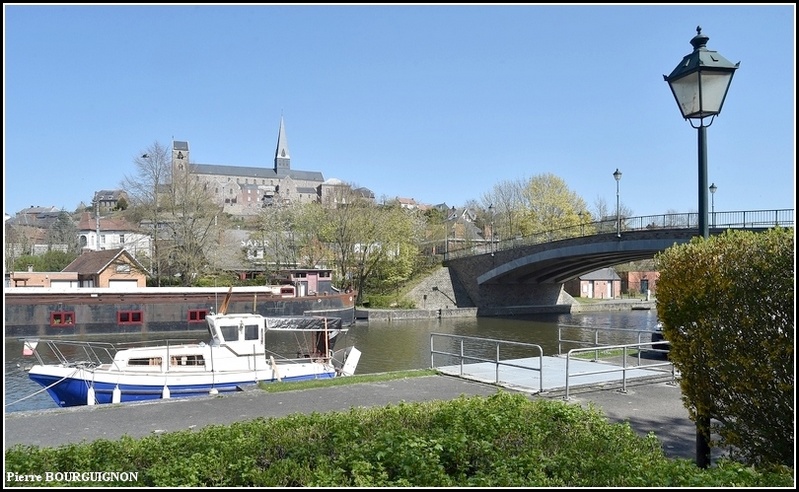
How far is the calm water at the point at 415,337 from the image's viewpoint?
21297 mm

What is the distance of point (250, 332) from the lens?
2008 cm

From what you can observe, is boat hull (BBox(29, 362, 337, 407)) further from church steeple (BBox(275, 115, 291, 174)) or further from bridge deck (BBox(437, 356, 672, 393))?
church steeple (BBox(275, 115, 291, 174))

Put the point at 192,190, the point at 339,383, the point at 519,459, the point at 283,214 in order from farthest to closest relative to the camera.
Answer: the point at 283,214 < the point at 192,190 < the point at 339,383 < the point at 519,459

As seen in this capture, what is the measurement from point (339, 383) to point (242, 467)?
8002 mm

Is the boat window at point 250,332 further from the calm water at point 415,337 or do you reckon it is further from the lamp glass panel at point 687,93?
the lamp glass panel at point 687,93

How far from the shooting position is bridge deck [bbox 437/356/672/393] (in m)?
13.2

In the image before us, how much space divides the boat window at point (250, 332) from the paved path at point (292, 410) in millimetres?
7132

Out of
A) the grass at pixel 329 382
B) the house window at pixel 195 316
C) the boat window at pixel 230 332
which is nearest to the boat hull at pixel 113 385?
the boat window at pixel 230 332

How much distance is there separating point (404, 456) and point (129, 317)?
36106 mm

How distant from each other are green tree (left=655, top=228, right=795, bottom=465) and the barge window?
122 ft

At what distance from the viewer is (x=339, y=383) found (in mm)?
13844

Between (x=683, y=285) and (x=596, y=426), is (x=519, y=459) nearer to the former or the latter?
(x=596, y=426)

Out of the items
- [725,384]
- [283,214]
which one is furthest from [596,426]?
[283,214]

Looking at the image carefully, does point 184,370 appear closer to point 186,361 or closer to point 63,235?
point 186,361
